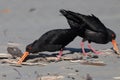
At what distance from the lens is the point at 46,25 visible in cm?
1614

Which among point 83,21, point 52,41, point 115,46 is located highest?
point 83,21

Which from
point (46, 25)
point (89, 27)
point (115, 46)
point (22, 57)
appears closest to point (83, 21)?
point (89, 27)

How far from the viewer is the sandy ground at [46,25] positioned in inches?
416

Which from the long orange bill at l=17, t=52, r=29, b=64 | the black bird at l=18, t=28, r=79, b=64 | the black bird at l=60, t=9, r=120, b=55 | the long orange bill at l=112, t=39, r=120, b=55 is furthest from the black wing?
the long orange bill at l=17, t=52, r=29, b=64

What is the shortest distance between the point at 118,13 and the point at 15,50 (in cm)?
550

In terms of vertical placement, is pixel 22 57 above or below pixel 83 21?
below

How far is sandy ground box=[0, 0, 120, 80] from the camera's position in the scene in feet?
34.6

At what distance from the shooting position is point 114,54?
12.4 m

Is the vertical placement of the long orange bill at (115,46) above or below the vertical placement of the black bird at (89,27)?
below

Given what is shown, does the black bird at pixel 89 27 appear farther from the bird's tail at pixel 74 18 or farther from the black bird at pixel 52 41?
the black bird at pixel 52 41

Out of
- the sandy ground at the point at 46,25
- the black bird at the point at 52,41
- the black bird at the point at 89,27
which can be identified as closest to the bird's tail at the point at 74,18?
the black bird at the point at 89,27

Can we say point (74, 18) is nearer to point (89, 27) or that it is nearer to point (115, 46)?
point (89, 27)

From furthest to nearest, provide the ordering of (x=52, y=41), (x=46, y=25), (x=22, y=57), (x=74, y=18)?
(x=46, y=25), (x=74, y=18), (x=52, y=41), (x=22, y=57)

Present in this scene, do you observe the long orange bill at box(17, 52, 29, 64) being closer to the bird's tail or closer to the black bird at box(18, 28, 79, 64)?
the black bird at box(18, 28, 79, 64)
